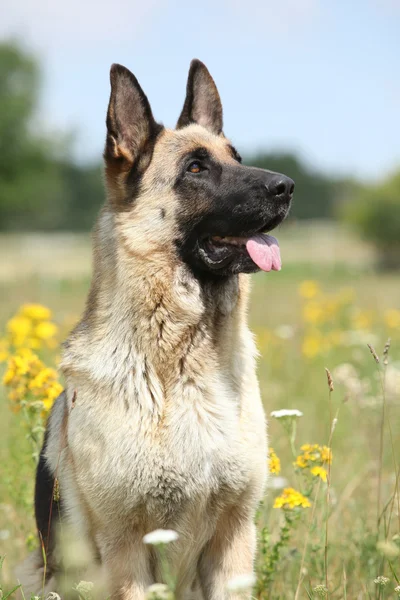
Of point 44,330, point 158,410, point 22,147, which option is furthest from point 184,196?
point 22,147

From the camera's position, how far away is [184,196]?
2994mm

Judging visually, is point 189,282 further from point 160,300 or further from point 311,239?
point 311,239

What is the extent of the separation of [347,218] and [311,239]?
2618 millimetres

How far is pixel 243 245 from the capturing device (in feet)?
9.68

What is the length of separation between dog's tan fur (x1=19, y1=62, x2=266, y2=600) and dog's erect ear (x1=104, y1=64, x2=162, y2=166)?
0.21 feet

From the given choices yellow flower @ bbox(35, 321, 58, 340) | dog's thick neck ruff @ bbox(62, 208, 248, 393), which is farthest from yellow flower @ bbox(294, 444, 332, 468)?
yellow flower @ bbox(35, 321, 58, 340)

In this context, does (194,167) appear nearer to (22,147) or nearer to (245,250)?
(245,250)

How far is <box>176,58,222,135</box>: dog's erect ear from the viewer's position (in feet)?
11.1

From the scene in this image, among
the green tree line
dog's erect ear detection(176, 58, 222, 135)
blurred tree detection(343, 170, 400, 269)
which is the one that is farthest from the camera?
the green tree line

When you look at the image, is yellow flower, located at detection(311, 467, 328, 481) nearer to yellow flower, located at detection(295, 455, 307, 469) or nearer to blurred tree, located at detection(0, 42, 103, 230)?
yellow flower, located at detection(295, 455, 307, 469)

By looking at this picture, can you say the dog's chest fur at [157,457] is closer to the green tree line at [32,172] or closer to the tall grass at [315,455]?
the tall grass at [315,455]

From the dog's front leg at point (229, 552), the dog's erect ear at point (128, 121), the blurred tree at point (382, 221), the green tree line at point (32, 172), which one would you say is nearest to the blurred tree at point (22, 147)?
the green tree line at point (32, 172)

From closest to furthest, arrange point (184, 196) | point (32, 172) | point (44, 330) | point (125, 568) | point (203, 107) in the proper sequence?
point (125, 568) < point (184, 196) < point (203, 107) < point (44, 330) < point (32, 172)

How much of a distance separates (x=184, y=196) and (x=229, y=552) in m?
1.50
